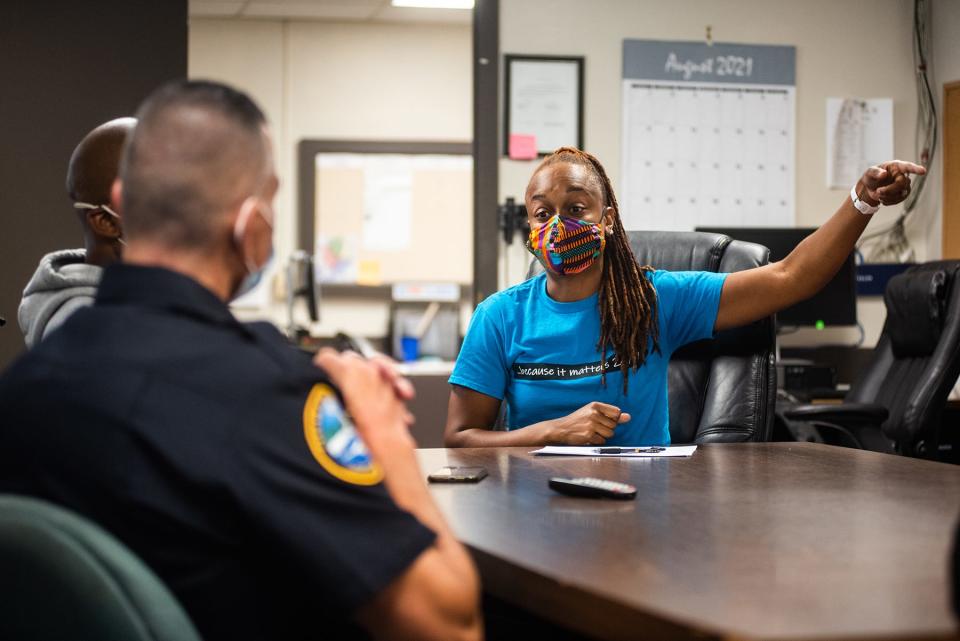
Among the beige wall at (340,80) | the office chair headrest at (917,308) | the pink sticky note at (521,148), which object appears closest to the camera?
the office chair headrest at (917,308)

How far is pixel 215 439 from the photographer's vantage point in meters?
0.90

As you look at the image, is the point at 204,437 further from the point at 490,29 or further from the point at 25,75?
the point at 25,75

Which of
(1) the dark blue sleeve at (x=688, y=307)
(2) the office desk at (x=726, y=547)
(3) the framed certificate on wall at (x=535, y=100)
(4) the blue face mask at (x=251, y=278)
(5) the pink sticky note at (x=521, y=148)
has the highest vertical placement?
(3) the framed certificate on wall at (x=535, y=100)

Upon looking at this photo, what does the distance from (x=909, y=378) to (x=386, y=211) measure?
149 inches

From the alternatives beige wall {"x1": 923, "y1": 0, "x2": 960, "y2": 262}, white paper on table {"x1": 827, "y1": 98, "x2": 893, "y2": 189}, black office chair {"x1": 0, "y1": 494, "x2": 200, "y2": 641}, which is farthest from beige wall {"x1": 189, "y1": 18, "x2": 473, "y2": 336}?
black office chair {"x1": 0, "y1": 494, "x2": 200, "y2": 641}

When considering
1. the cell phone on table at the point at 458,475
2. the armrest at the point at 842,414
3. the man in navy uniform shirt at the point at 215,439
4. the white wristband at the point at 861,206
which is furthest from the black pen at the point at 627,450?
the armrest at the point at 842,414

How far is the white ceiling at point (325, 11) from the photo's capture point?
6160 mm

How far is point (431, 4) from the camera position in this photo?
6160 mm

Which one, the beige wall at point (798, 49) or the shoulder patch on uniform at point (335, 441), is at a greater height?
the beige wall at point (798, 49)

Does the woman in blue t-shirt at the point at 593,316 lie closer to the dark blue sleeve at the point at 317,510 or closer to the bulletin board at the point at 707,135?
the dark blue sleeve at the point at 317,510

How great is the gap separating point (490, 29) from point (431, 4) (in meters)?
2.17

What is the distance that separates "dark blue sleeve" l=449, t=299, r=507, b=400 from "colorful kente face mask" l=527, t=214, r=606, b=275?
0.53 feet

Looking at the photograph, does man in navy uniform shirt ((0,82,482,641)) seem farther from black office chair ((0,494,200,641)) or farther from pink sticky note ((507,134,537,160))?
pink sticky note ((507,134,537,160))

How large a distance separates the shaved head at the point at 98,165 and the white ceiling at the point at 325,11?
174 inches
